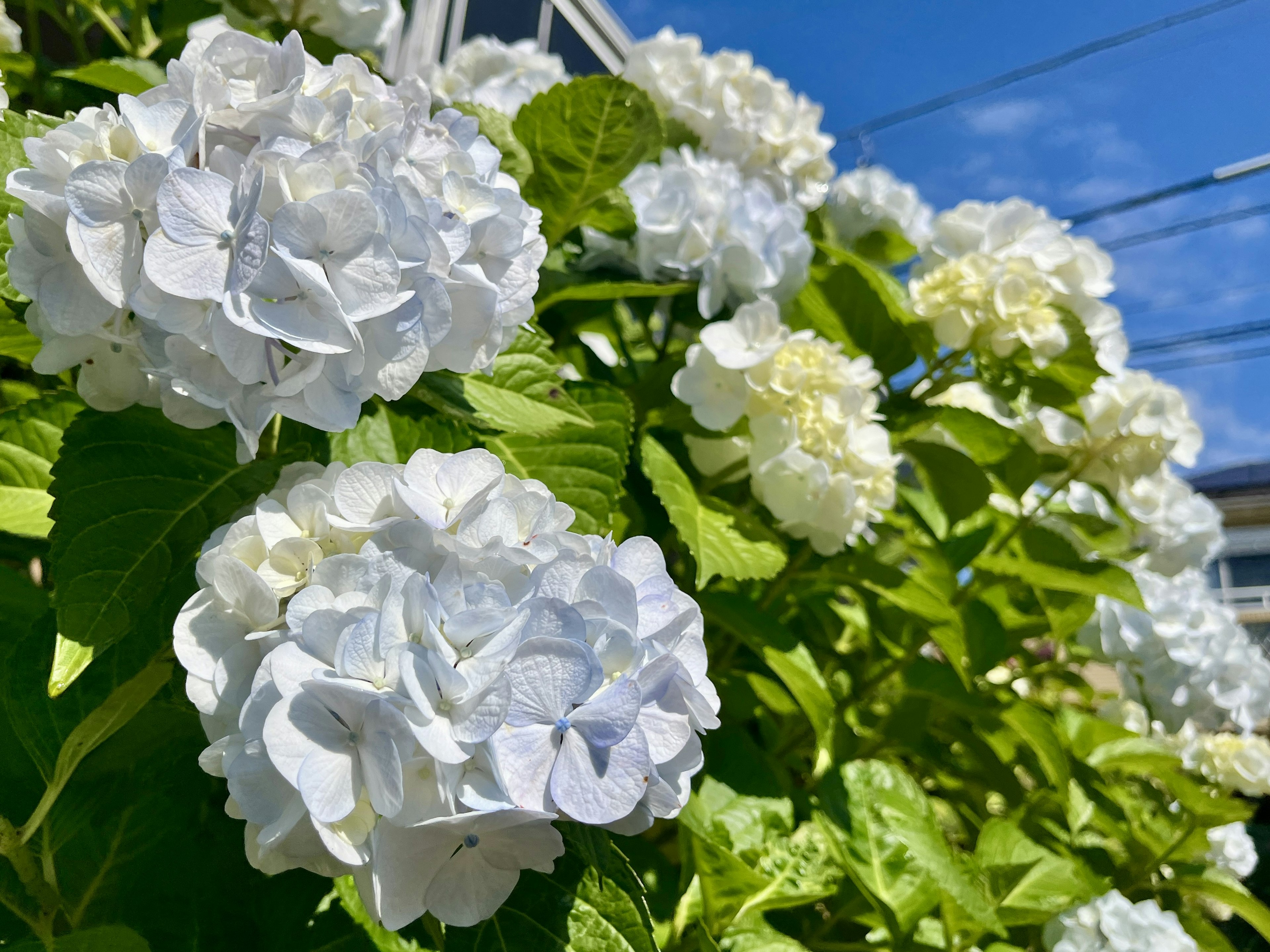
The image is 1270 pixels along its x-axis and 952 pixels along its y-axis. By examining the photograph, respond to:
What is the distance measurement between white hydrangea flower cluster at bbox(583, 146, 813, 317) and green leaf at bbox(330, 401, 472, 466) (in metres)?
0.44

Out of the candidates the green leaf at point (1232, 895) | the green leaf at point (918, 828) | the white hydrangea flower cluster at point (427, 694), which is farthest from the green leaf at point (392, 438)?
the green leaf at point (1232, 895)

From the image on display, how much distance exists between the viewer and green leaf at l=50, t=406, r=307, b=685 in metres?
0.44

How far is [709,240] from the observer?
950mm

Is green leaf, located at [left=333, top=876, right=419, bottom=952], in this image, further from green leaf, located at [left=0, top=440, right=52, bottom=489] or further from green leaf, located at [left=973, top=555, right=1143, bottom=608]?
green leaf, located at [left=973, top=555, right=1143, bottom=608]

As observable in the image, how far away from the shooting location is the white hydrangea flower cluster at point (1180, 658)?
1352 mm

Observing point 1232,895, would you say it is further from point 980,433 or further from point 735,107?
point 735,107

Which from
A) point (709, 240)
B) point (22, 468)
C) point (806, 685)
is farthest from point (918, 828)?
point (22, 468)

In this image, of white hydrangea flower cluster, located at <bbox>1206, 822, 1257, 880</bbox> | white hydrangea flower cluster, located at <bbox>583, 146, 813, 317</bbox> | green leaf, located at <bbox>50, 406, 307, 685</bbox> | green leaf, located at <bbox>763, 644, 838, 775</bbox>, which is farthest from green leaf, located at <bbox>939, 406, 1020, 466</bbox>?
white hydrangea flower cluster, located at <bbox>1206, 822, 1257, 880</bbox>

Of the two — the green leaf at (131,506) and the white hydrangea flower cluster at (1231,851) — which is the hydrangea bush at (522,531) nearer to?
the green leaf at (131,506)

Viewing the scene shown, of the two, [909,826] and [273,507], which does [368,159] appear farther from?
[909,826]

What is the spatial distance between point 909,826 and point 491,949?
572 mm

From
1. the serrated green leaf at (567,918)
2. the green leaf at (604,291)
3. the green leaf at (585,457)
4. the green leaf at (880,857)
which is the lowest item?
the serrated green leaf at (567,918)

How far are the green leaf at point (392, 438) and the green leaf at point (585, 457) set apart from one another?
0.22 feet

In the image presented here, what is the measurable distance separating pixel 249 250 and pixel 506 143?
1.72ft
